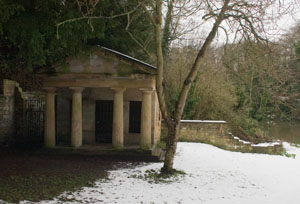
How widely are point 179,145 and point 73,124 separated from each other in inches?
209

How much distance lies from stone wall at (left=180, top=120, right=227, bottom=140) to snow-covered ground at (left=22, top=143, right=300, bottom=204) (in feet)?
11.9

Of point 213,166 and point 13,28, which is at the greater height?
point 13,28

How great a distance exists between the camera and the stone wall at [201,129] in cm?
1499

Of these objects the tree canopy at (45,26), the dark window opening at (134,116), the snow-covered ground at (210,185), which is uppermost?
the tree canopy at (45,26)

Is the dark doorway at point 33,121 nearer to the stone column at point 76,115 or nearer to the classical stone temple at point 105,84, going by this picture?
the classical stone temple at point 105,84

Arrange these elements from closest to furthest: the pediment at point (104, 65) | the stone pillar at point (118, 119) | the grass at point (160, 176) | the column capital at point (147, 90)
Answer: the grass at point (160, 176) < the pediment at point (104, 65) < the column capital at point (147, 90) < the stone pillar at point (118, 119)

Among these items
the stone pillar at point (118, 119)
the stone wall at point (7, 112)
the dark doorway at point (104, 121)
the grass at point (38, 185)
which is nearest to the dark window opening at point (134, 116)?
the dark doorway at point (104, 121)

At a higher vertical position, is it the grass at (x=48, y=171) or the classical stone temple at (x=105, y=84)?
the classical stone temple at (x=105, y=84)

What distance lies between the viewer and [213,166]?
10.2 m

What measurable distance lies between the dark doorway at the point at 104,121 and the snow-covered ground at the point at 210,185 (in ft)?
11.4

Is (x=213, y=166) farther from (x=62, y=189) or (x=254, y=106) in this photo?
(x=254, y=106)

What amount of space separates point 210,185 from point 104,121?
249 inches

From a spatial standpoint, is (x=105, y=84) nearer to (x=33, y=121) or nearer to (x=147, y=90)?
(x=147, y=90)

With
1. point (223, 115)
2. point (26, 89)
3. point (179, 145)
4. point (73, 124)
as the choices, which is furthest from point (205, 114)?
point (26, 89)
